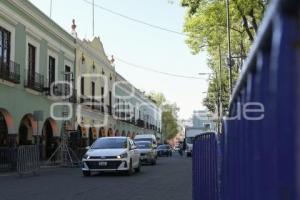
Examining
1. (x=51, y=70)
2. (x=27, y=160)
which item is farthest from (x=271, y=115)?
(x=51, y=70)

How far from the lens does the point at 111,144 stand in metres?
21.7

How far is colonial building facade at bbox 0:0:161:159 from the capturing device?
27.5 m

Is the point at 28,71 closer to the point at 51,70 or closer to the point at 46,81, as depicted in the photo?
the point at 46,81

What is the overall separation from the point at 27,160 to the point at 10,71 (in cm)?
748

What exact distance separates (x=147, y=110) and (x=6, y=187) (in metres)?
75.9

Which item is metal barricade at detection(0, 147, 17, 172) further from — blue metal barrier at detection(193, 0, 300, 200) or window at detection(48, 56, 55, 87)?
blue metal barrier at detection(193, 0, 300, 200)

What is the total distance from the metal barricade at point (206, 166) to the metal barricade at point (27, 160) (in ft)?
44.5

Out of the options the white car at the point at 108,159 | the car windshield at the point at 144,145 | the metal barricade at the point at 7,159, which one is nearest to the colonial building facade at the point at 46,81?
the metal barricade at the point at 7,159

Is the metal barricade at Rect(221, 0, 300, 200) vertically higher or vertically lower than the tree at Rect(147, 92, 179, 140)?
lower

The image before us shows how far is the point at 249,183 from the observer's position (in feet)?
9.77

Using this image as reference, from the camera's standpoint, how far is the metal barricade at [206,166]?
18.1ft

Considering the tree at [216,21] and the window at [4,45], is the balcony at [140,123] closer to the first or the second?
the tree at [216,21]

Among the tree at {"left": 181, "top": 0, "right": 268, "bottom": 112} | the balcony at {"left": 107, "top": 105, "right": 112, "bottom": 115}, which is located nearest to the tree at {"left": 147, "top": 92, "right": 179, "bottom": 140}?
the balcony at {"left": 107, "top": 105, "right": 112, "bottom": 115}

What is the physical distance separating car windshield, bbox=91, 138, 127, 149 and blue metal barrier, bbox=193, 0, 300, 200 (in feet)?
58.8
